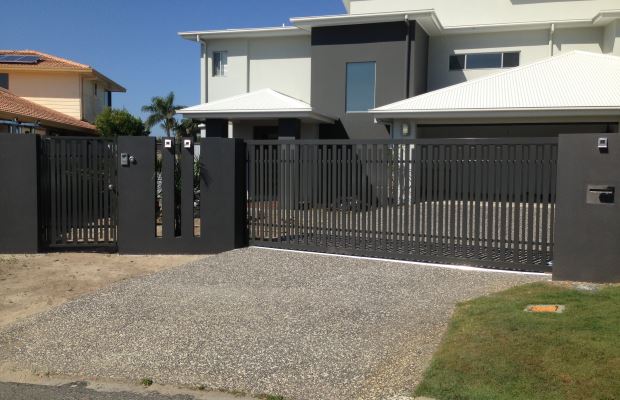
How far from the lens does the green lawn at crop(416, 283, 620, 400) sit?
14.5ft

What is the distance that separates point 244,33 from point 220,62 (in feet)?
6.04

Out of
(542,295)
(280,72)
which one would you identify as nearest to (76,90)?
(280,72)

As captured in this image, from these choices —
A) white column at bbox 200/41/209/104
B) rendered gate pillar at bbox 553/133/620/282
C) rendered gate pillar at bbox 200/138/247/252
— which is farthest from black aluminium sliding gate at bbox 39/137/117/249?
white column at bbox 200/41/209/104

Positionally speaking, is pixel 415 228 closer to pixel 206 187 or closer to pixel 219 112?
pixel 206 187

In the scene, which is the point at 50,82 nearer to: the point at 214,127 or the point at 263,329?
the point at 214,127

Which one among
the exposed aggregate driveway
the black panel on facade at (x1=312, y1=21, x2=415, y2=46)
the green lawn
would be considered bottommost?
the exposed aggregate driveway

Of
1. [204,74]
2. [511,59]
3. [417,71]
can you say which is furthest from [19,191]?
[511,59]

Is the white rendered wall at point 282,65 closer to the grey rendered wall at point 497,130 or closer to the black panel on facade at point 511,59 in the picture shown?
the grey rendered wall at point 497,130

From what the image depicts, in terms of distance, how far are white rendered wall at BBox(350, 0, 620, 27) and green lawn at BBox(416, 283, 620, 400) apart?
18945mm

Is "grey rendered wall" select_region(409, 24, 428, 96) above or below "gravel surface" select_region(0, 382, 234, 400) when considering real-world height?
above

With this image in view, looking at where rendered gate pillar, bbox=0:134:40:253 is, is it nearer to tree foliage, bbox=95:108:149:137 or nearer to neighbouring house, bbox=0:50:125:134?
neighbouring house, bbox=0:50:125:134

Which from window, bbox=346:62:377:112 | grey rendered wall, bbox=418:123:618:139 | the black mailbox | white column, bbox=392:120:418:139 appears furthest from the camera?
window, bbox=346:62:377:112

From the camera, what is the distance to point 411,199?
972cm

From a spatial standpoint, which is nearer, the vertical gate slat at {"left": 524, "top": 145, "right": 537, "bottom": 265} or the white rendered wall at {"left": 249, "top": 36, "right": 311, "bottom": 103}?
the vertical gate slat at {"left": 524, "top": 145, "right": 537, "bottom": 265}
